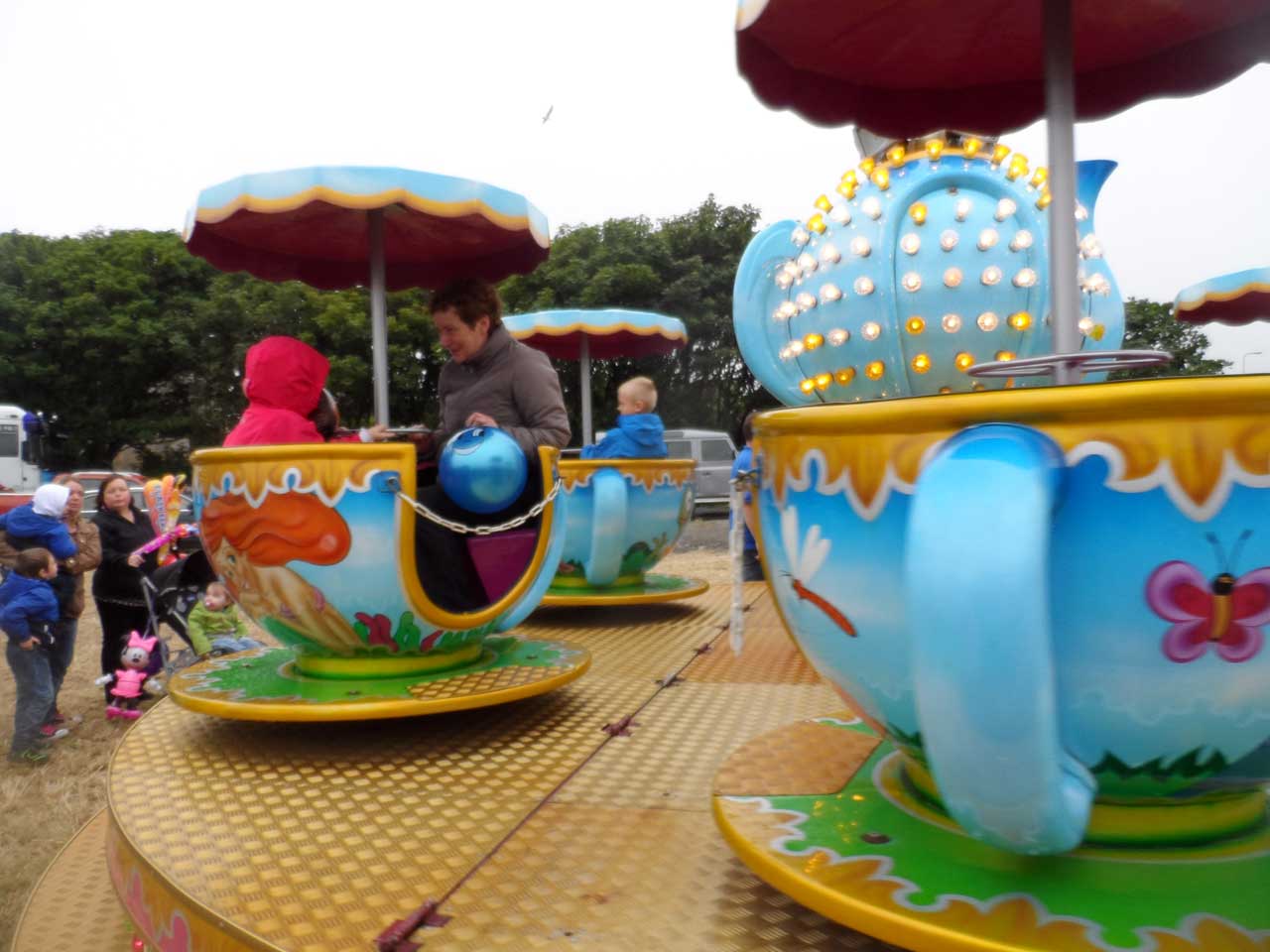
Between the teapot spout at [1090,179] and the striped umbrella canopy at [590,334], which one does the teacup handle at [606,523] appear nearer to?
the striped umbrella canopy at [590,334]

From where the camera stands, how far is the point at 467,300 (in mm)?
2553

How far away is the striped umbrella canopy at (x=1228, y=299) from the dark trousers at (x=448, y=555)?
2.69m

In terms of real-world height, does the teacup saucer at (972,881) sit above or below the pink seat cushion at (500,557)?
below

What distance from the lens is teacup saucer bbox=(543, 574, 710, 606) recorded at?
3516 millimetres

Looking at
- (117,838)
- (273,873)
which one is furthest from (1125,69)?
(117,838)

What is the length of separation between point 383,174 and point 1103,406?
175cm

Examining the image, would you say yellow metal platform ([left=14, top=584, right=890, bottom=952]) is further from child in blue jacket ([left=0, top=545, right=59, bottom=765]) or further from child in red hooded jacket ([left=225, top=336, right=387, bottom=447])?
child in blue jacket ([left=0, top=545, right=59, bottom=765])

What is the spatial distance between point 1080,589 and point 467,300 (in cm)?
208

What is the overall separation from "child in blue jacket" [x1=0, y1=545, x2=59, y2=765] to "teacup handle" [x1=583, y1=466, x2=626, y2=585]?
2804 millimetres

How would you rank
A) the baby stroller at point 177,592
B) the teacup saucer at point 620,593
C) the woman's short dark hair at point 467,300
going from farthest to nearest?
1. the baby stroller at point 177,592
2. the teacup saucer at point 620,593
3. the woman's short dark hair at point 467,300

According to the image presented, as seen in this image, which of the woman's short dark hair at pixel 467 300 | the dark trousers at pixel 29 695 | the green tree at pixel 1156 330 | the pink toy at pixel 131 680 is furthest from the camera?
the pink toy at pixel 131 680

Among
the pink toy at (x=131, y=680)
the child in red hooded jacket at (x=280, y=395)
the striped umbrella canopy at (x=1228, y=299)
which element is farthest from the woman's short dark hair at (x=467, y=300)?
the pink toy at (x=131, y=680)

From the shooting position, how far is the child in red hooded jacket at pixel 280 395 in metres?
2.12

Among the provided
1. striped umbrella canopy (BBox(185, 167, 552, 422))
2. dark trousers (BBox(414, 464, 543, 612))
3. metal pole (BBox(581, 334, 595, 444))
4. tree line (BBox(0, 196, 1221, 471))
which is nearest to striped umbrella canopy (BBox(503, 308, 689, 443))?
metal pole (BBox(581, 334, 595, 444))
